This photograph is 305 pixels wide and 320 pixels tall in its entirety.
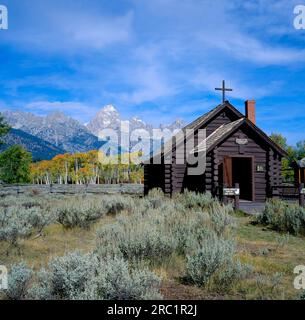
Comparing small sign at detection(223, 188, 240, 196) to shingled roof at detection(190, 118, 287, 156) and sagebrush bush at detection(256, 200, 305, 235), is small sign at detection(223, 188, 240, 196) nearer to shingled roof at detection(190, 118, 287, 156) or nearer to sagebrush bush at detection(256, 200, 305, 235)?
A: shingled roof at detection(190, 118, 287, 156)

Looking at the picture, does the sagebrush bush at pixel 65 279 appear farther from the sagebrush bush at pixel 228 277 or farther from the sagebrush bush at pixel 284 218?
the sagebrush bush at pixel 284 218

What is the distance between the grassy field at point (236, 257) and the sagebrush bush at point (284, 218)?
0.36 m

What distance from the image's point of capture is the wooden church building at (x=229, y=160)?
16516 mm

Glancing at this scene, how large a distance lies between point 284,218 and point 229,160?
7.12 metres

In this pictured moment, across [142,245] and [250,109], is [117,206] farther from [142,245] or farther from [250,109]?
[250,109]

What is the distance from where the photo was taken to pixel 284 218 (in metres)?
10.2

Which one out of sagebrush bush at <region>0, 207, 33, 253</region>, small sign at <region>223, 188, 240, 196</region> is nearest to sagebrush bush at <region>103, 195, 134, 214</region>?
small sign at <region>223, 188, 240, 196</region>

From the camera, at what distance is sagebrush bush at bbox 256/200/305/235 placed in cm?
955

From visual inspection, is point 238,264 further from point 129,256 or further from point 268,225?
point 268,225

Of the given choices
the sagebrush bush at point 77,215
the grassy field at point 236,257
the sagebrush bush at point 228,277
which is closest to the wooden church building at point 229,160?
the grassy field at point 236,257

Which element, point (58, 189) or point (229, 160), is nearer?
point (229, 160)

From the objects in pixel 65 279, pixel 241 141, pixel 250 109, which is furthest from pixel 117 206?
pixel 250 109

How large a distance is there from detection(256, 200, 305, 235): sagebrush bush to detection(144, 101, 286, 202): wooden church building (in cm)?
476
